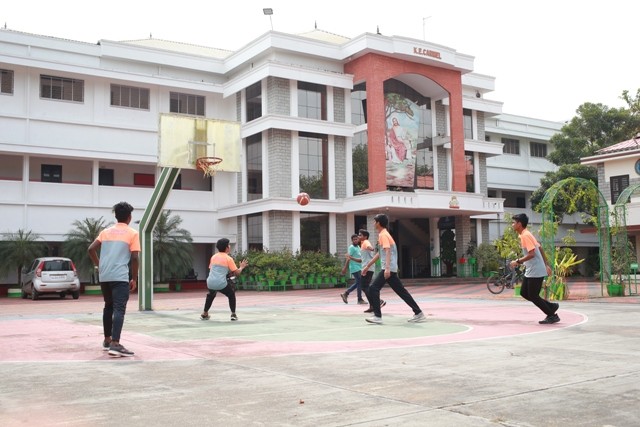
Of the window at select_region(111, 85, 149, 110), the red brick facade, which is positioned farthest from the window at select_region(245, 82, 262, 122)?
the window at select_region(111, 85, 149, 110)

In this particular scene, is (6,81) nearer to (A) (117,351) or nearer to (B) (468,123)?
(B) (468,123)

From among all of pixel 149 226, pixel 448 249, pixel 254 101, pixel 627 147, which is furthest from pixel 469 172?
pixel 149 226

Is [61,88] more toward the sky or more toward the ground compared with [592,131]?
more toward the sky

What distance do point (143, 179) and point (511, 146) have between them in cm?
2697

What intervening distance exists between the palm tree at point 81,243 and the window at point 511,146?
29.7m

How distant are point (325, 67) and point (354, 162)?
16.3ft

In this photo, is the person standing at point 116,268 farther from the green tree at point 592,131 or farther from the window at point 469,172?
the green tree at point 592,131

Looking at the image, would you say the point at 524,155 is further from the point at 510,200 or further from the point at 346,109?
the point at 346,109

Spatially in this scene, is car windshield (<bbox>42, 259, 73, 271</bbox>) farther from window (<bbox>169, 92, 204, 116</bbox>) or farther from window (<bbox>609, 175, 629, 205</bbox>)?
window (<bbox>609, 175, 629, 205</bbox>)

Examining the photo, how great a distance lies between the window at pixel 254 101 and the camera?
31.4 meters

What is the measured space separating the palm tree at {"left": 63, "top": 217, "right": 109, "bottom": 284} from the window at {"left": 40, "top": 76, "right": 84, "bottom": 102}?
6142 millimetres

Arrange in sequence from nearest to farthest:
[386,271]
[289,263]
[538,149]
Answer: [386,271], [289,263], [538,149]

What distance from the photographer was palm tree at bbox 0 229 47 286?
84.5 feet

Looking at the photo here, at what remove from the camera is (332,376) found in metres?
5.77
